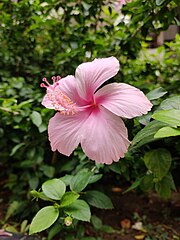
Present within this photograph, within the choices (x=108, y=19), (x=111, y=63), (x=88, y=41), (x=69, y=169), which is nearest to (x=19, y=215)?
(x=69, y=169)

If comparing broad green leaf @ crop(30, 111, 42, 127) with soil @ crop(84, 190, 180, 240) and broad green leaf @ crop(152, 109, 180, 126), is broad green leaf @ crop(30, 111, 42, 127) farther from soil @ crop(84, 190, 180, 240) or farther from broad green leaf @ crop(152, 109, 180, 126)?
broad green leaf @ crop(152, 109, 180, 126)

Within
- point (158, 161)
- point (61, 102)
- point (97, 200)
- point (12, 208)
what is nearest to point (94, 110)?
point (61, 102)

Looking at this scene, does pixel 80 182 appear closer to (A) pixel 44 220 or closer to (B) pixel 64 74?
(A) pixel 44 220

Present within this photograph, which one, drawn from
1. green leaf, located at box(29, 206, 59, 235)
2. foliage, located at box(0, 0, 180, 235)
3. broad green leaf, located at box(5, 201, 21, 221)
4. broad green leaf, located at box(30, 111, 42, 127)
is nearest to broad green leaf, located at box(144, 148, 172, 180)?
foliage, located at box(0, 0, 180, 235)

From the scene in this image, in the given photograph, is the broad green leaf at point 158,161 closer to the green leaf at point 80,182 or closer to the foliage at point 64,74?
the foliage at point 64,74

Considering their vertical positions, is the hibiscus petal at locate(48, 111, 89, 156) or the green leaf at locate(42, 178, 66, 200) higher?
the hibiscus petal at locate(48, 111, 89, 156)
